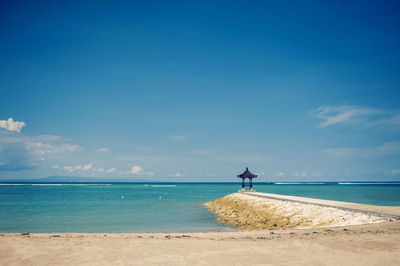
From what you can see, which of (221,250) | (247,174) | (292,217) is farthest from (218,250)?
(247,174)

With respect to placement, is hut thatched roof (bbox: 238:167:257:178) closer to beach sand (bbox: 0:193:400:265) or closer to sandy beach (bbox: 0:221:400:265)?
beach sand (bbox: 0:193:400:265)

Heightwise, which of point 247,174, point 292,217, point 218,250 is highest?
point 247,174

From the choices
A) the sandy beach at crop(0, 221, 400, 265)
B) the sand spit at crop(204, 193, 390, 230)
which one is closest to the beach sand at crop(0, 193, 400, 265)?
the sandy beach at crop(0, 221, 400, 265)

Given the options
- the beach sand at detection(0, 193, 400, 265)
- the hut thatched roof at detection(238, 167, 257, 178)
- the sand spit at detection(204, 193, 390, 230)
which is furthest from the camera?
the hut thatched roof at detection(238, 167, 257, 178)

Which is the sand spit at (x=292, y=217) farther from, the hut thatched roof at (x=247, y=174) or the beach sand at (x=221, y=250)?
the hut thatched roof at (x=247, y=174)

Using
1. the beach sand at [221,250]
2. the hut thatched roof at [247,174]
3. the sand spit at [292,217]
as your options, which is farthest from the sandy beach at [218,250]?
the hut thatched roof at [247,174]

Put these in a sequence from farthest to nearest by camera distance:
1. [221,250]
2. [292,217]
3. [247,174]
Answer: [247,174]
[292,217]
[221,250]

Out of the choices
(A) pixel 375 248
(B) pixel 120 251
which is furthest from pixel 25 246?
(A) pixel 375 248

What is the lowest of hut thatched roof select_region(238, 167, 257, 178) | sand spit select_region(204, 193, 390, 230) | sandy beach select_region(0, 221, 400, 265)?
sand spit select_region(204, 193, 390, 230)

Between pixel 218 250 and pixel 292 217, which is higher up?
pixel 218 250

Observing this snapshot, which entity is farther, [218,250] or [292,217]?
[292,217]

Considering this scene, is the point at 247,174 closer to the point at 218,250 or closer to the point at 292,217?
the point at 292,217

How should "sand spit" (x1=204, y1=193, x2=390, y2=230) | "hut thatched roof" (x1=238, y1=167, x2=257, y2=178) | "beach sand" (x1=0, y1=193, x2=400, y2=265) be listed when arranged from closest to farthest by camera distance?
"beach sand" (x1=0, y1=193, x2=400, y2=265) → "sand spit" (x1=204, y1=193, x2=390, y2=230) → "hut thatched roof" (x1=238, y1=167, x2=257, y2=178)

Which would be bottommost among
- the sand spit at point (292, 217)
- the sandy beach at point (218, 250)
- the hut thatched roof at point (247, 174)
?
the sand spit at point (292, 217)
